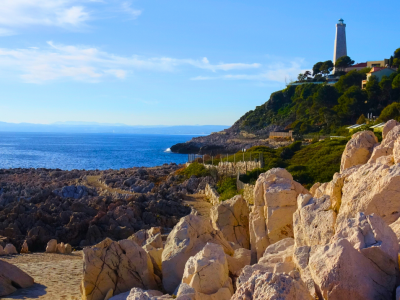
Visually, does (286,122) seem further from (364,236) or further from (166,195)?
(364,236)

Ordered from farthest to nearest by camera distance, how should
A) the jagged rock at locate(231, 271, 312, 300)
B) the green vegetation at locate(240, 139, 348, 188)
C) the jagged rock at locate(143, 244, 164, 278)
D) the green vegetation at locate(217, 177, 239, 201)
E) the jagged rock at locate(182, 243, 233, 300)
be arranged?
the green vegetation at locate(217, 177, 239, 201) → the green vegetation at locate(240, 139, 348, 188) → the jagged rock at locate(143, 244, 164, 278) → the jagged rock at locate(182, 243, 233, 300) → the jagged rock at locate(231, 271, 312, 300)

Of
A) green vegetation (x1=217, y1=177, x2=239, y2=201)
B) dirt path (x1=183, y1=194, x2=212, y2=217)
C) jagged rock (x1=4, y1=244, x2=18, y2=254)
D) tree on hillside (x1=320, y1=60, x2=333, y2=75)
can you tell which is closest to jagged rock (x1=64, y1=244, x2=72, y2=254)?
jagged rock (x1=4, y1=244, x2=18, y2=254)

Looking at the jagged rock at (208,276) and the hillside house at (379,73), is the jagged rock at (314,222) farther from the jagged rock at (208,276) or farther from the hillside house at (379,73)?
A: the hillside house at (379,73)

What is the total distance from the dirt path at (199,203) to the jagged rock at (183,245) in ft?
32.9

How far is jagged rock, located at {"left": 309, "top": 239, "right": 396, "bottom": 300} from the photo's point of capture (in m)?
4.70

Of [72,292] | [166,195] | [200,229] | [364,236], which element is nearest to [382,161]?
[364,236]

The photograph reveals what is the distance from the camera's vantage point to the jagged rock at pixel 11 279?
9.99m

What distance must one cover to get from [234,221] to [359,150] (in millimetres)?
3973

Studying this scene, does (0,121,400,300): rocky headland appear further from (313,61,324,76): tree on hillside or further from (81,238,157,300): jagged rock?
(313,61,324,76): tree on hillside

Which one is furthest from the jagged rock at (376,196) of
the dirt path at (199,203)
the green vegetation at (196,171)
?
the green vegetation at (196,171)

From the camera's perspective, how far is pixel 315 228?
693 cm

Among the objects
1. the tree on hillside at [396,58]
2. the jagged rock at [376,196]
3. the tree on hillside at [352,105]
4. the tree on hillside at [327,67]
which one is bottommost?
the jagged rock at [376,196]

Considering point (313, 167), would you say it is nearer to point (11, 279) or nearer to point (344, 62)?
point (11, 279)

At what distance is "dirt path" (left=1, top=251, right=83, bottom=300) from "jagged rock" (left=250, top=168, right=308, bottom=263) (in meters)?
4.14
